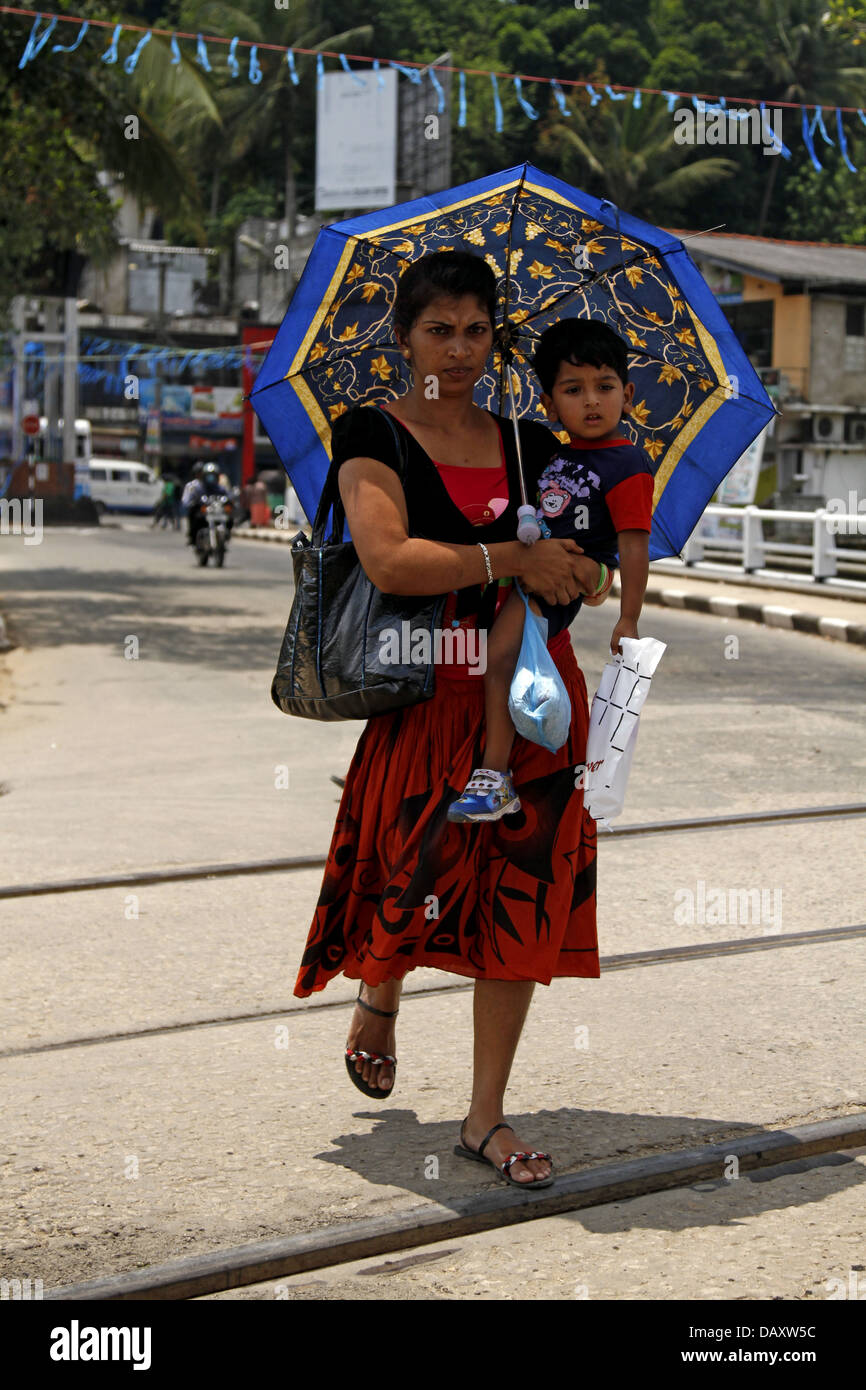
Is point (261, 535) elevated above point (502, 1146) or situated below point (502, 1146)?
above

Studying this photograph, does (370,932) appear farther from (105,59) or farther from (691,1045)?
(105,59)

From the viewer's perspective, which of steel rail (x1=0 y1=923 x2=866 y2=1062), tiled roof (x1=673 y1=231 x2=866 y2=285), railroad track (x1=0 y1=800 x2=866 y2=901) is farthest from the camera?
tiled roof (x1=673 y1=231 x2=866 y2=285)

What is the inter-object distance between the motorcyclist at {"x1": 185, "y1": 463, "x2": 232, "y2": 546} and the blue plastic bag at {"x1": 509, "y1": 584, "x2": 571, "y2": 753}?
2209 centimetres

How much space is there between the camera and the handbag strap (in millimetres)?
3287

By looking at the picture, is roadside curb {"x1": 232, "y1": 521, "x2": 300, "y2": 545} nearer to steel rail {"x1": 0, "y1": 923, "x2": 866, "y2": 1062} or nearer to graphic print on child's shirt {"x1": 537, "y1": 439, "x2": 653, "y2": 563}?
steel rail {"x1": 0, "y1": 923, "x2": 866, "y2": 1062}

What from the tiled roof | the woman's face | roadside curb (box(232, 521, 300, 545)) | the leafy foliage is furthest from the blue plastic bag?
the leafy foliage

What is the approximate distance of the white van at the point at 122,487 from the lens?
161 feet

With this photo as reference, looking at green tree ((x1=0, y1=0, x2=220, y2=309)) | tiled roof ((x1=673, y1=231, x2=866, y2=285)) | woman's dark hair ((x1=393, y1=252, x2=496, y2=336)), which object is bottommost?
woman's dark hair ((x1=393, y1=252, x2=496, y2=336))

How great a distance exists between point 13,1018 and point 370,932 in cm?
152

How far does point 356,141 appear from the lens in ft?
155

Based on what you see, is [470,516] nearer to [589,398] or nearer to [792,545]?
[589,398]

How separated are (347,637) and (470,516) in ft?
1.17

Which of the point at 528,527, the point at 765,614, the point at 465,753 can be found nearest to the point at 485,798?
the point at 465,753

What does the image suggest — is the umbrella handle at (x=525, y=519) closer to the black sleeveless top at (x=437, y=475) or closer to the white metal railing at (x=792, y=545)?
the black sleeveless top at (x=437, y=475)
